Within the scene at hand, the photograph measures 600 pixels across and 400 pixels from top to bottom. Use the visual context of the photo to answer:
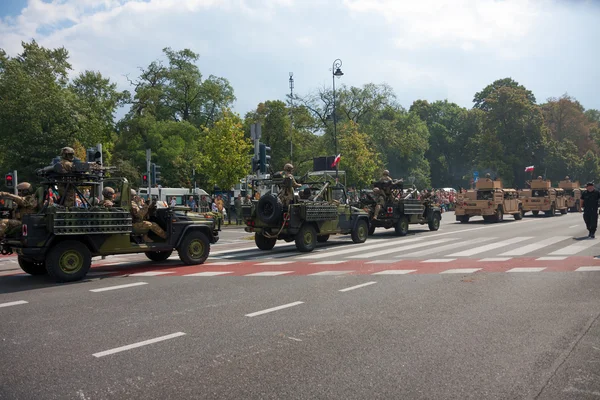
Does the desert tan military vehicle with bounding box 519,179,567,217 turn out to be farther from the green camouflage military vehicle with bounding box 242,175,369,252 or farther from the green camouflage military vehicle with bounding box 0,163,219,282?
the green camouflage military vehicle with bounding box 0,163,219,282

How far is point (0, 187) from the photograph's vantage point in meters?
41.4

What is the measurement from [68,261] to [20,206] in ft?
6.87

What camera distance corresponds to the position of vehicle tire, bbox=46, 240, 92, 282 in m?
9.53

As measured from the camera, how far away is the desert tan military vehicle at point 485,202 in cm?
2642

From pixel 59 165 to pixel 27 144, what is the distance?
31874mm

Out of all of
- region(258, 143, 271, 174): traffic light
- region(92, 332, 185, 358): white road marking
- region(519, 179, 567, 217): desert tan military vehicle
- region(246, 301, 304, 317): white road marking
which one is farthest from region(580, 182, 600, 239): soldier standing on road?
region(519, 179, 567, 217): desert tan military vehicle

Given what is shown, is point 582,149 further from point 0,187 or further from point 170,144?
point 0,187

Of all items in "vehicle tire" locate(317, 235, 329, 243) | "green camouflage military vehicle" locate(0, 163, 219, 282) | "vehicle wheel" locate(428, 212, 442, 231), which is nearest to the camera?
"green camouflage military vehicle" locate(0, 163, 219, 282)

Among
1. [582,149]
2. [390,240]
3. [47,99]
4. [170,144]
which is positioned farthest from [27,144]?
[582,149]

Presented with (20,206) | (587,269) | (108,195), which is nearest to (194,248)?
(108,195)

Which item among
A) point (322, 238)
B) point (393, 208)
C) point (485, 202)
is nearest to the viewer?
point (322, 238)

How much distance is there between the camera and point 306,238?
47.6ft

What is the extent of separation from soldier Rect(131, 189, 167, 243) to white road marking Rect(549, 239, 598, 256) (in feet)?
30.7

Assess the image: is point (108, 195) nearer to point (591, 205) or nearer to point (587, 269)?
point (587, 269)
